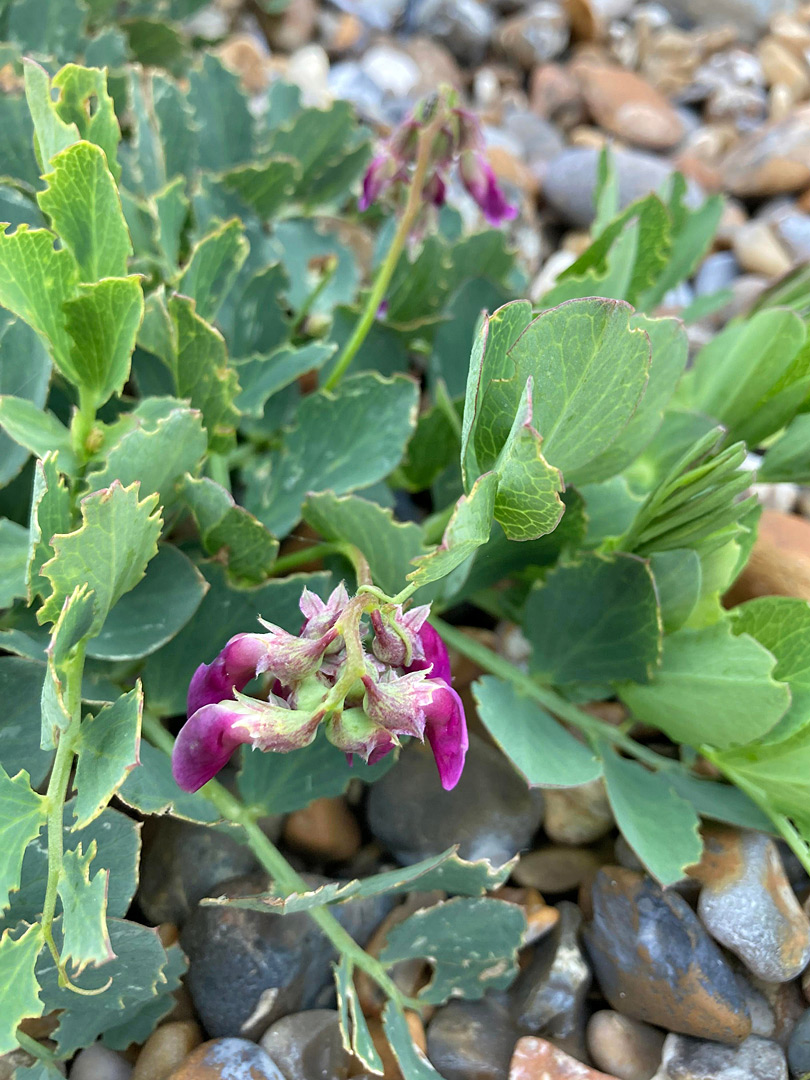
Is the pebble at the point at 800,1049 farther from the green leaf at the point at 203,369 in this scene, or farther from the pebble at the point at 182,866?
the green leaf at the point at 203,369

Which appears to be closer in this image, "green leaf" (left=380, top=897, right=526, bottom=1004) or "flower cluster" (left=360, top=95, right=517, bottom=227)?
"green leaf" (left=380, top=897, right=526, bottom=1004)

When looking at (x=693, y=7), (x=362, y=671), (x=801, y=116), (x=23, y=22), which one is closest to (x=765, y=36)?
(x=693, y=7)

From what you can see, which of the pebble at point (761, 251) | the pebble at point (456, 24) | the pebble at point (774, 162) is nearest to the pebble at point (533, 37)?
the pebble at point (456, 24)

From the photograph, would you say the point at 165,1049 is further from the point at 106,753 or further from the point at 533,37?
the point at 533,37

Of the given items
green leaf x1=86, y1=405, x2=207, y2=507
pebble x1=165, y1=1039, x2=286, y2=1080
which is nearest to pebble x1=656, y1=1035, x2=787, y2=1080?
pebble x1=165, y1=1039, x2=286, y2=1080

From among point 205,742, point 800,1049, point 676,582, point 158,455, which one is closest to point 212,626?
point 158,455

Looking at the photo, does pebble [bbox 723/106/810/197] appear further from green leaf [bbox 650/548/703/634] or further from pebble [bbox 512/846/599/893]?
pebble [bbox 512/846/599/893]
